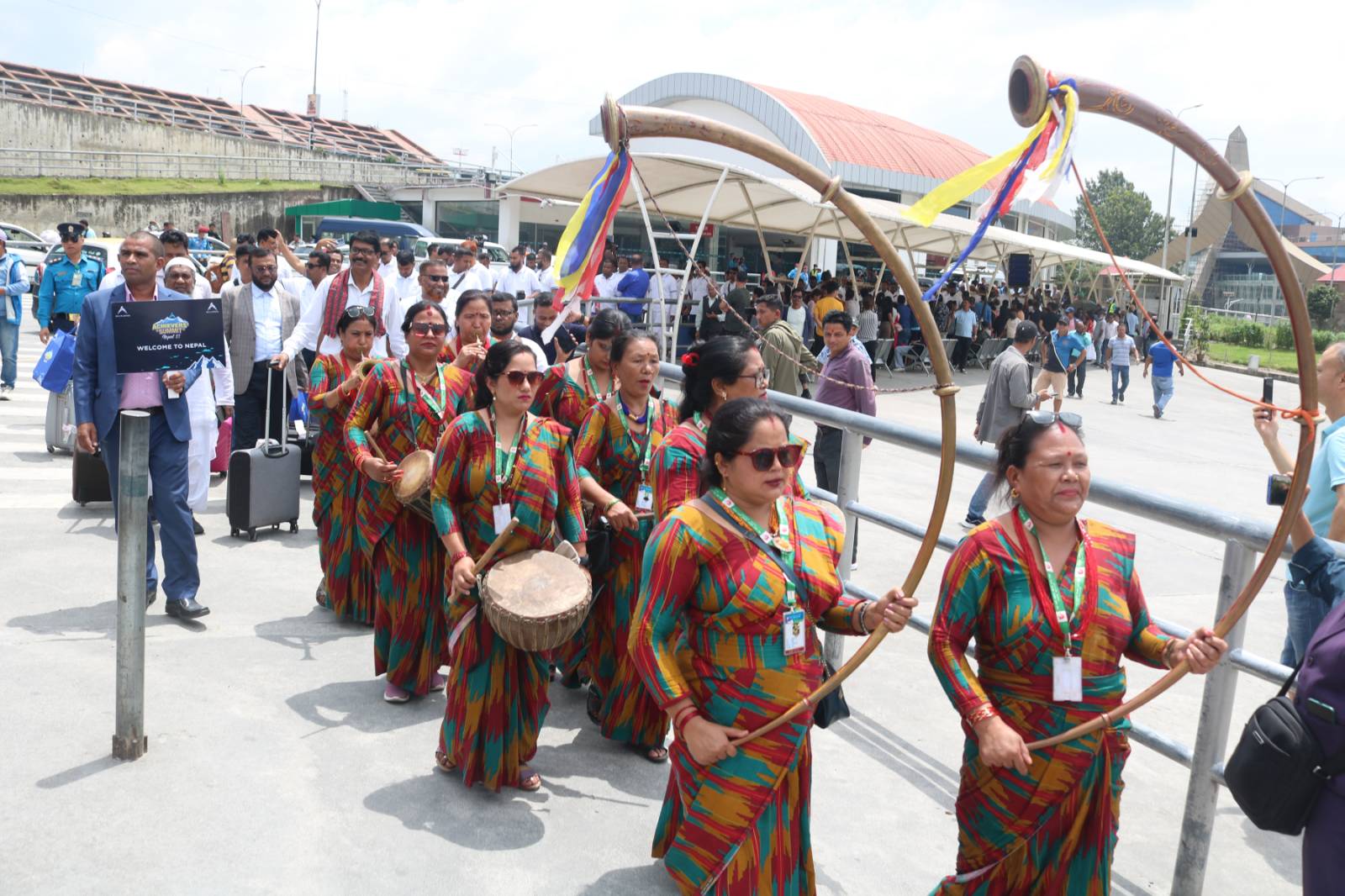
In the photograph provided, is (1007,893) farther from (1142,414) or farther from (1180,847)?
(1142,414)

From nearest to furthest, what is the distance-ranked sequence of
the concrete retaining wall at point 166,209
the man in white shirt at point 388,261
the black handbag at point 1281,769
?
the black handbag at point 1281,769 < the man in white shirt at point 388,261 < the concrete retaining wall at point 166,209

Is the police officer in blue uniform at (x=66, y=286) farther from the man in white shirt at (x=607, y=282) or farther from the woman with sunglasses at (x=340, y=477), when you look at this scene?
the woman with sunglasses at (x=340, y=477)

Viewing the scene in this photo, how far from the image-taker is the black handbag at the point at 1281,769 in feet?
7.57

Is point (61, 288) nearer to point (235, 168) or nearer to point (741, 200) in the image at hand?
point (741, 200)

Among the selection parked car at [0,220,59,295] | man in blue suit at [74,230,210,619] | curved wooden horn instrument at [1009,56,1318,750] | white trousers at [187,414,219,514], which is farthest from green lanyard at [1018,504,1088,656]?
parked car at [0,220,59,295]

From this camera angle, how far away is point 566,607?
3.83 m

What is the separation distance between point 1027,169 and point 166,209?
145 ft

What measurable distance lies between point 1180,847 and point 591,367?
330 cm

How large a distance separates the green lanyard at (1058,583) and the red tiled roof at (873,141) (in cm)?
3180

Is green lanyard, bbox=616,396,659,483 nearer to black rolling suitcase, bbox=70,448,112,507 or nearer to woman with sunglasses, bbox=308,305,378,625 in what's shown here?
woman with sunglasses, bbox=308,305,378,625

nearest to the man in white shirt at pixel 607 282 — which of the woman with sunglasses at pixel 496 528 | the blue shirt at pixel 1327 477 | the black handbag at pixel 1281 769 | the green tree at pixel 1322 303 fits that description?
the woman with sunglasses at pixel 496 528

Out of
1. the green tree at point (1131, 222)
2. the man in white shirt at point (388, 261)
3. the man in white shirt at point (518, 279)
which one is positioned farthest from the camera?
the green tree at point (1131, 222)

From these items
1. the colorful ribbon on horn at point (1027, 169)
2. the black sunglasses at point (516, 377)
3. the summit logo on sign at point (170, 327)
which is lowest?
the black sunglasses at point (516, 377)

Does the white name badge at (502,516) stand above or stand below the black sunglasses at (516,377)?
below
